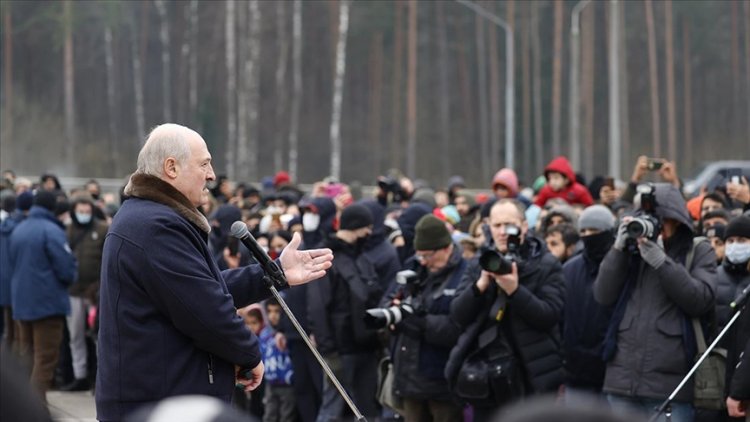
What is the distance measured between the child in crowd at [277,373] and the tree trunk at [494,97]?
70.8 ft

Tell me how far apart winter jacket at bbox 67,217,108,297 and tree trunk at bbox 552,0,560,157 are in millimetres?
18295

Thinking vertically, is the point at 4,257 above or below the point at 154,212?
below

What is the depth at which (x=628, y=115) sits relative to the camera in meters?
30.5

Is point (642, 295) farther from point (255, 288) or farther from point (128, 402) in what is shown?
point (128, 402)

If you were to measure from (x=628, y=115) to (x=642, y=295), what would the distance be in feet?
74.0

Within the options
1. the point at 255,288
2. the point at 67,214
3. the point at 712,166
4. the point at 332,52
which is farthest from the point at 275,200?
the point at 332,52

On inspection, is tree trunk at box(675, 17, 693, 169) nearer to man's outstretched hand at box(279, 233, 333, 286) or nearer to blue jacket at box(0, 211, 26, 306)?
blue jacket at box(0, 211, 26, 306)

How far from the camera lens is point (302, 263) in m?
6.41

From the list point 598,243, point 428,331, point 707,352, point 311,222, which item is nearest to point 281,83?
point 311,222

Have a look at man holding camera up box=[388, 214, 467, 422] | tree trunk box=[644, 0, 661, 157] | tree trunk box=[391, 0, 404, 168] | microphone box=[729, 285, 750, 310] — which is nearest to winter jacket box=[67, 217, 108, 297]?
man holding camera up box=[388, 214, 467, 422]

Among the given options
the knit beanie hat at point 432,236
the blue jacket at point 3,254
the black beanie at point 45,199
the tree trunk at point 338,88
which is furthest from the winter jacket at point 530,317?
the tree trunk at point 338,88

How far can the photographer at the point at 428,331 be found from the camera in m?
9.46

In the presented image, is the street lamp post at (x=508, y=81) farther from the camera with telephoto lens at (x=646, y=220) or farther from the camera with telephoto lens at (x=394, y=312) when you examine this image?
the camera with telephoto lens at (x=646, y=220)

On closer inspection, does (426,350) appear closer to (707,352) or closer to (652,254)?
(652,254)
